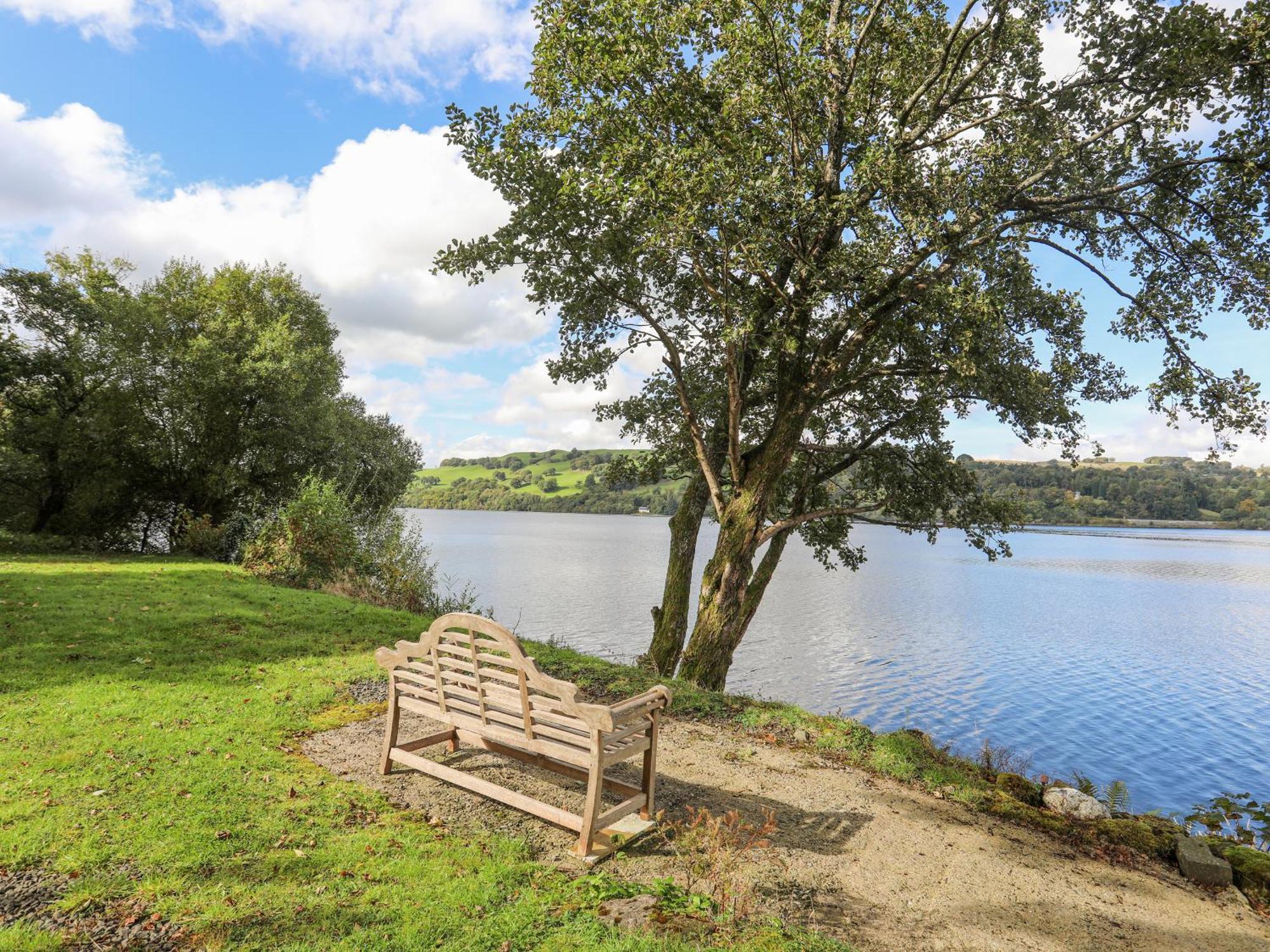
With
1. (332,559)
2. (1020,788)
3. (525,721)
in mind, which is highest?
(525,721)

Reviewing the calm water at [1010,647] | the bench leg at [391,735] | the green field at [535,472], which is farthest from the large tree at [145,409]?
the green field at [535,472]

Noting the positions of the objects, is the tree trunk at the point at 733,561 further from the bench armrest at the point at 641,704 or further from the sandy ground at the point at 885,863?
the bench armrest at the point at 641,704

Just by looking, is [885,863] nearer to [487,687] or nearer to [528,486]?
[487,687]

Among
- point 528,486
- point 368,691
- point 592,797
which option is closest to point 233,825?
point 592,797

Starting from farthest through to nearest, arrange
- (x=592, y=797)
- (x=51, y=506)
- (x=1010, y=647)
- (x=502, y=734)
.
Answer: (x=1010, y=647), (x=51, y=506), (x=502, y=734), (x=592, y=797)

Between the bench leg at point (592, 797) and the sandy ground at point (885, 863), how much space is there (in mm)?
170

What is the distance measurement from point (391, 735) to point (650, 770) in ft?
7.69

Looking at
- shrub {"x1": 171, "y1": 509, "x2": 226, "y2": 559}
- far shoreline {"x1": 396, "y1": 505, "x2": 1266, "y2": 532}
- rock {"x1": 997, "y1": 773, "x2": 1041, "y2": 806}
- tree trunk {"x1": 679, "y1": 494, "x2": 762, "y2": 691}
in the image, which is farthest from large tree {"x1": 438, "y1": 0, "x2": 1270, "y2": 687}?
far shoreline {"x1": 396, "y1": 505, "x2": 1266, "y2": 532}

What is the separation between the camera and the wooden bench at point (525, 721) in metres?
4.64

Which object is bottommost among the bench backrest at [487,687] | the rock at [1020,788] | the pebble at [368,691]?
the rock at [1020,788]

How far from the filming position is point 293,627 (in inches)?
449

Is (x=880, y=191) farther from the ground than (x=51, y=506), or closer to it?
farther from the ground

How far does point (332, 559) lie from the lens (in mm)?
16875

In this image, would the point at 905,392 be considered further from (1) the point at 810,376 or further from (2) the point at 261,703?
(2) the point at 261,703
